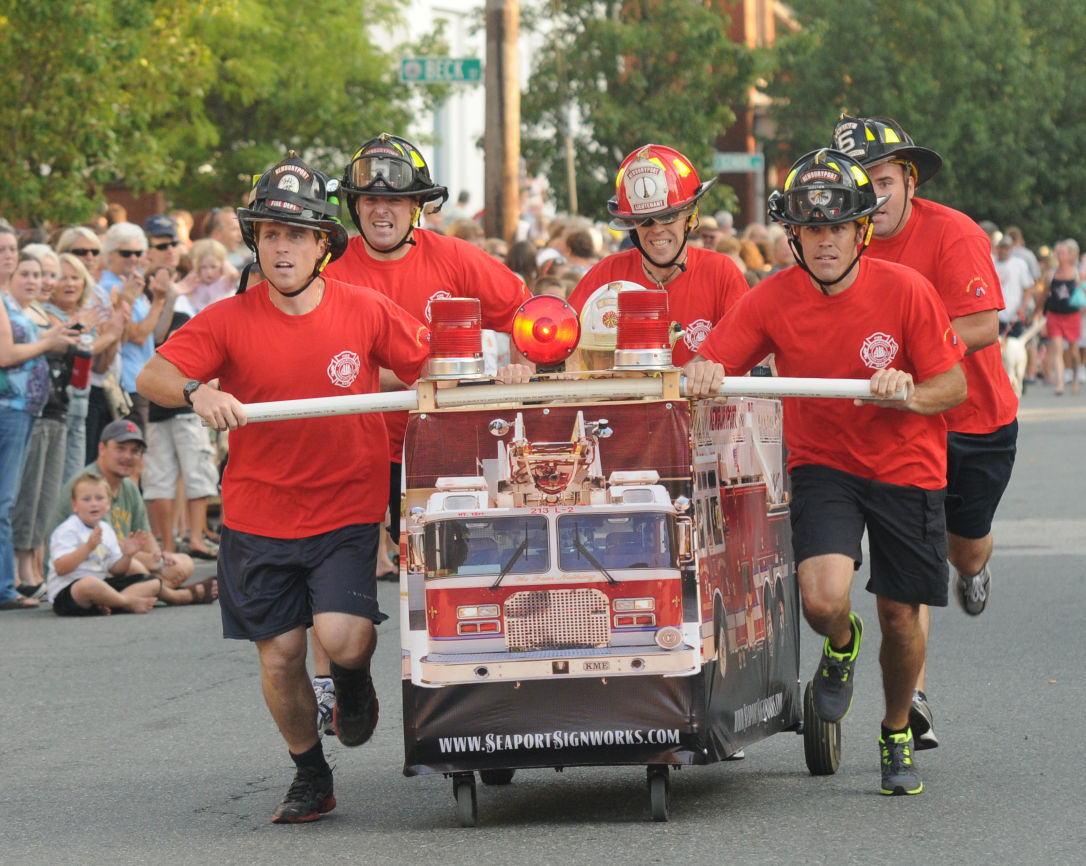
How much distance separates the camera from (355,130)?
1353 inches

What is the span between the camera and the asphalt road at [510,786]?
6387mm

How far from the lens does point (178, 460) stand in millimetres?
14109

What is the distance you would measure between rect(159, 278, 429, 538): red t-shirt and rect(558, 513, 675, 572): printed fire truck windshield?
2.77 ft

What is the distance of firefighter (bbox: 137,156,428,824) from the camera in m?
6.80

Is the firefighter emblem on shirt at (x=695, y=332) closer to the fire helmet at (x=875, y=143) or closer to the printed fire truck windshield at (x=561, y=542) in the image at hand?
the fire helmet at (x=875, y=143)

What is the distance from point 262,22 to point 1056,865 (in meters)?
26.8

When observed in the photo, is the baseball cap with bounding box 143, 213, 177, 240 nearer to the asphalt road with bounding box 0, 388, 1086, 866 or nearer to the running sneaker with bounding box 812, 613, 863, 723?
the asphalt road with bounding box 0, 388, 1086, 866

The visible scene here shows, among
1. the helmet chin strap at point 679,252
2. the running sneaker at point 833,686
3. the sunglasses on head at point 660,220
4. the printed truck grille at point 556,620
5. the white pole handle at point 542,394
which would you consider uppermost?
the sunglasses on head at point 660,220

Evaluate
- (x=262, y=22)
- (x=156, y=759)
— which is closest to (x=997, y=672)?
(x=156, y=759)

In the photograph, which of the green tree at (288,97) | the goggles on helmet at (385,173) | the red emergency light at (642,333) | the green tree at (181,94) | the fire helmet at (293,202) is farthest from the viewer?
the green tree at (288,97)

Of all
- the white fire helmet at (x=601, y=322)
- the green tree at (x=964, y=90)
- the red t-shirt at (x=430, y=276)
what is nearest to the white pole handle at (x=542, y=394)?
the white fire helmet at (x=601, y=322)

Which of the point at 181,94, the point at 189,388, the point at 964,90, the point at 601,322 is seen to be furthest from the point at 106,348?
the point at 964,90

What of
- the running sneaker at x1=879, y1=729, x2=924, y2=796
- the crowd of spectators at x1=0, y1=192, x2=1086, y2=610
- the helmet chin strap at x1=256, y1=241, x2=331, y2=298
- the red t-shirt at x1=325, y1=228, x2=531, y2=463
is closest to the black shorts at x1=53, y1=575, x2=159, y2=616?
the crowd of spectators at x1=0, y1=192, x2=1086, y2=610

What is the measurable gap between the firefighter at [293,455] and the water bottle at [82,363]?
621 cm
